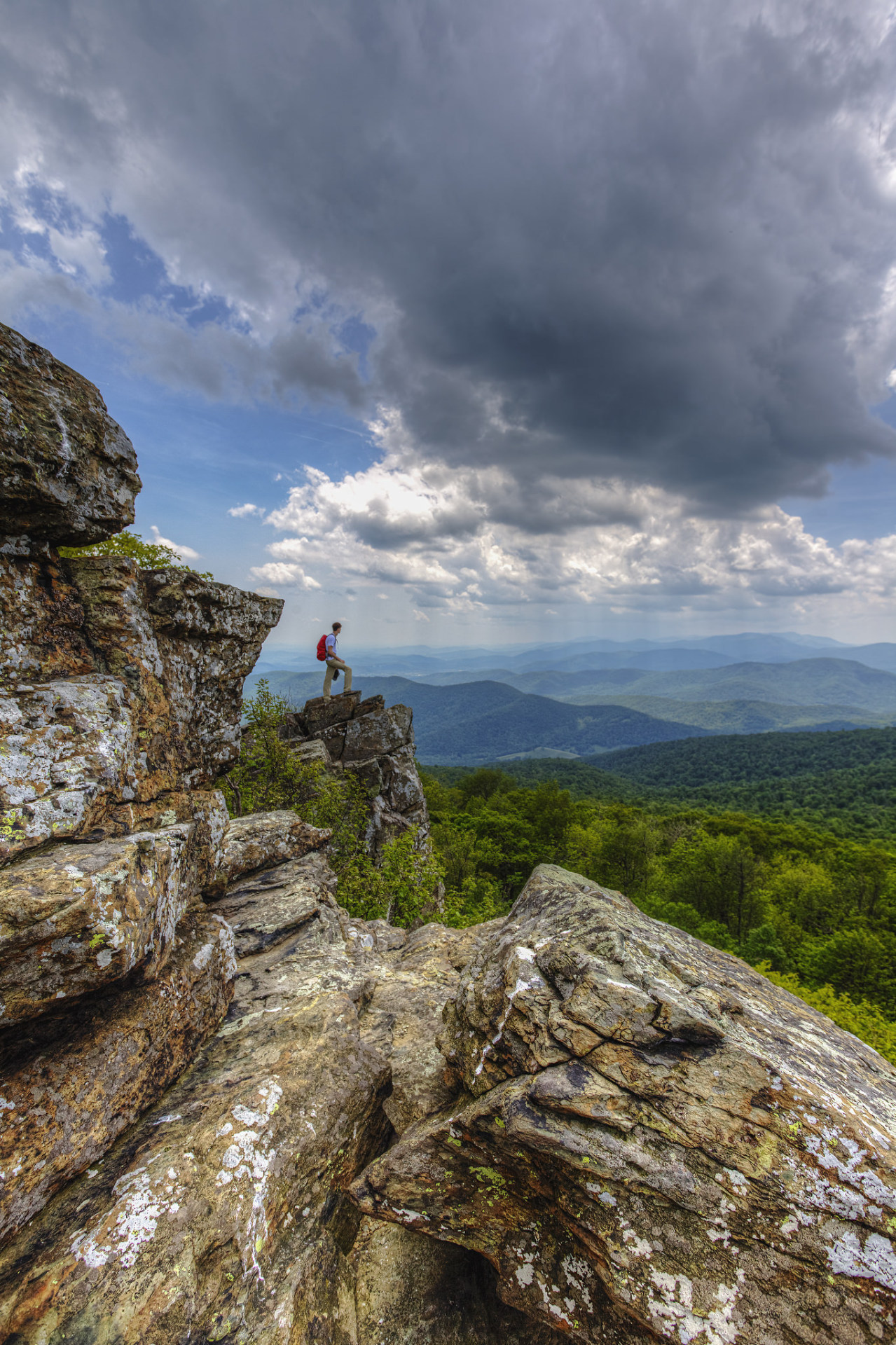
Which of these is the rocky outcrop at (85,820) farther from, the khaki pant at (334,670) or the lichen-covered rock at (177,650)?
the khaki pant at (334,670)

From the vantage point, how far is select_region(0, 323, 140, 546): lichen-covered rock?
6.31m

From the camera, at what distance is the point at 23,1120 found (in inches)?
195

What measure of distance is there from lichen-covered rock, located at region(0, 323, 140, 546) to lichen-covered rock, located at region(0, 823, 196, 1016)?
14.2ft

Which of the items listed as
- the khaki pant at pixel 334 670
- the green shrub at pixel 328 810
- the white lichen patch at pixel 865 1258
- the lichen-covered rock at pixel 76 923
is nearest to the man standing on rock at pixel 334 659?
the khaki pant at pixel 334 670

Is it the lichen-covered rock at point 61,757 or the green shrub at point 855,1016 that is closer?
the lichen-covered rock at point 61,757

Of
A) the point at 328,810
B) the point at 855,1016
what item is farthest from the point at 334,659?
the point at 855,1016

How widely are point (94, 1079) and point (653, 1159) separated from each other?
5.88 meters

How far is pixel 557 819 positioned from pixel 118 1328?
73382 millimetres

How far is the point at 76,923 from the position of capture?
4.99m

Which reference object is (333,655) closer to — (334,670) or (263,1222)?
(334,670)

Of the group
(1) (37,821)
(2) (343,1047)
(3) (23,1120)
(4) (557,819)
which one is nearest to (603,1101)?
(2) (343,1047)

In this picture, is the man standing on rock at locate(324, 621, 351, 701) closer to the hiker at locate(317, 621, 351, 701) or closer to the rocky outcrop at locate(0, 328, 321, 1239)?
the hiker at locate(317, 621, 351, 701)

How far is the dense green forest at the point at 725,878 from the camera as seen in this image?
43.3m

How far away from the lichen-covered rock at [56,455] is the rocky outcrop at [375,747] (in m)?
25.2
